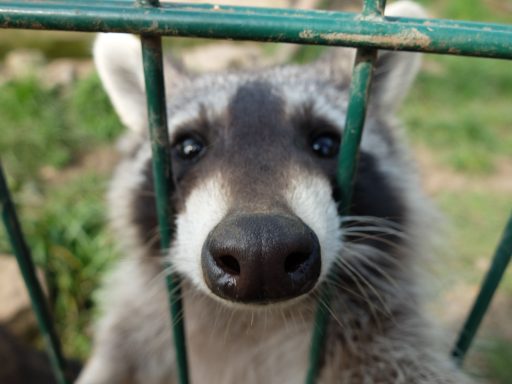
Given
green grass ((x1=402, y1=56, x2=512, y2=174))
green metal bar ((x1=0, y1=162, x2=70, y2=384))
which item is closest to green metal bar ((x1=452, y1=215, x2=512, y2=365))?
green metal bar ((x1=0, y1=162, x2=70, y2=384))

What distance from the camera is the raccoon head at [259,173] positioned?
113 centimetres

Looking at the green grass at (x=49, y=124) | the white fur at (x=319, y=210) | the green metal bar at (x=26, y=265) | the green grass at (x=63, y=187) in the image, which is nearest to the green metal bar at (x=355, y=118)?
the white fur at (x=319, y=210)

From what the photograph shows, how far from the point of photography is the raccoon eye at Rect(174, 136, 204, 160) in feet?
5.89

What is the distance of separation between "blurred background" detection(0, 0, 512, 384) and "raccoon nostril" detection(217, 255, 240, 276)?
1255mm

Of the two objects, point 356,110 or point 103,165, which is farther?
point 103,165

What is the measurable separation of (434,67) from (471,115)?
6.76 feet

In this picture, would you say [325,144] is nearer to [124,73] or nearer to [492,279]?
[492,279]

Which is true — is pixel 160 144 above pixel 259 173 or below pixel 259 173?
above

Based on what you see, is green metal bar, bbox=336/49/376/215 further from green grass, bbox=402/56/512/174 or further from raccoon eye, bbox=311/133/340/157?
green grass, bbox=402/56/512/174

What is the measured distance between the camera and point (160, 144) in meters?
1.16

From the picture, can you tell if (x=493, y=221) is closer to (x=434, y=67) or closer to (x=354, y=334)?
(x=354, y=334)

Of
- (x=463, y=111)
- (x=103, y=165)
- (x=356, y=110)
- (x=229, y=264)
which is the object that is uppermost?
(x=356, y=110)

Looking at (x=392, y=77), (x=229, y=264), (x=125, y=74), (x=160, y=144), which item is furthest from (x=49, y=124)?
(x=229, y=264)

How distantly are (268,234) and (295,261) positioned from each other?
0.10 metres
